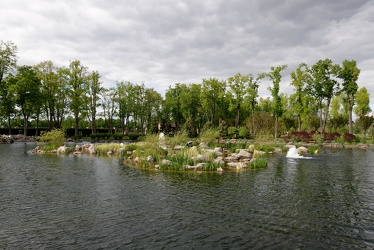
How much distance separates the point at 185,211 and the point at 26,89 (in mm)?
46888

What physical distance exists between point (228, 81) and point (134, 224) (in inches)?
1864

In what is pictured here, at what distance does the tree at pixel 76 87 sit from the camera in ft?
168

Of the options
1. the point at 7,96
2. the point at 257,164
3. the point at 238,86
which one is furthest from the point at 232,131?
the point at 7,96

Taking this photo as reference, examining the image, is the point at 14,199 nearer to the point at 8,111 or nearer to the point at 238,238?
the point at 238,238

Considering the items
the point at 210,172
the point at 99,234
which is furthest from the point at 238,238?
the point at 210,172

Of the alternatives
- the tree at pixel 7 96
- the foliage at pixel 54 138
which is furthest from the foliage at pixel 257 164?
the tree at pixel 7 96

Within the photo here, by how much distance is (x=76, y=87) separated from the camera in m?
52.4

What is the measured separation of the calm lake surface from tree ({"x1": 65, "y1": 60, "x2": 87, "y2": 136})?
3969 centimetres

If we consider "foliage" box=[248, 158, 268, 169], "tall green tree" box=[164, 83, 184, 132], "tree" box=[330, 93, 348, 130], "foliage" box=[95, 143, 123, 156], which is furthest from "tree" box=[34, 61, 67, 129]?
"tree" box=[330, 93, 348, 130]

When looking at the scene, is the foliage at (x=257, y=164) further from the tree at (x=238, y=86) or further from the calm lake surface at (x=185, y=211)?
the tree at (x=238, y=86)

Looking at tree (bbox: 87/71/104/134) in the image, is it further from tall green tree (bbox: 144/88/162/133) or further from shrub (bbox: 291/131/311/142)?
shrub (bbox: 291/131/311/142)

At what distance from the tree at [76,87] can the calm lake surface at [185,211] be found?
1563 inches

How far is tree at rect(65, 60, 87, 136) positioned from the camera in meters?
51.2

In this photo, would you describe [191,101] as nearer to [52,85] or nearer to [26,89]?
[52,85]
